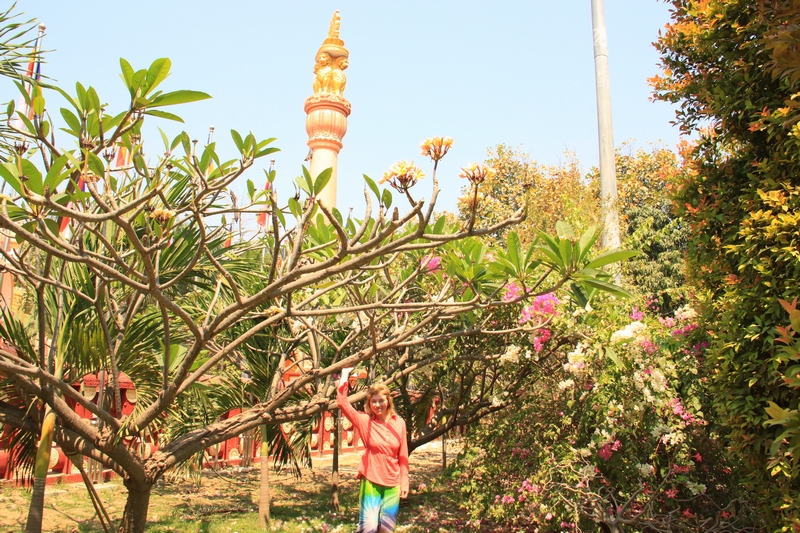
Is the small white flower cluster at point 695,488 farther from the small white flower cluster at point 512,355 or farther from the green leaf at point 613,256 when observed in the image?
the green leaf at point 613,256

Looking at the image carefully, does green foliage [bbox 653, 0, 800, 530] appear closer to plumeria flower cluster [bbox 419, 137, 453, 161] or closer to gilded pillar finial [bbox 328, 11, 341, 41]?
plumeria flower cluster [bbox 419, 137, 453, 161]

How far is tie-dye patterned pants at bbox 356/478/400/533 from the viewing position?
12.2 ft

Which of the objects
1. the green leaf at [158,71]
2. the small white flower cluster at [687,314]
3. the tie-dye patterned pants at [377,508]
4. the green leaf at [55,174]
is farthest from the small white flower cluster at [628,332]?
the green leaf at [55,174]

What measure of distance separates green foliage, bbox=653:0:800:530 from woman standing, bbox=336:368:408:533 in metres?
1.90

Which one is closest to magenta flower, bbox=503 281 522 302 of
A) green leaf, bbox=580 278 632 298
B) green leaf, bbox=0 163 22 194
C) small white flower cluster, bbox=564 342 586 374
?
small white flower cluster, bbox=564 342 586 374

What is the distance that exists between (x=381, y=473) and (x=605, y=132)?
662cm

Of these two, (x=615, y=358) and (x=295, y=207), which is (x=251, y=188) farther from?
(x=615, y=358)

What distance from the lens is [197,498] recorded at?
764cm

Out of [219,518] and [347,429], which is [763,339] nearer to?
[219,518]

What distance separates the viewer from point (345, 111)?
42.3ft

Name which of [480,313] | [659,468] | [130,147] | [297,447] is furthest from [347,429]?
[130,147]

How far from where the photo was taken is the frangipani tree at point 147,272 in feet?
8.14

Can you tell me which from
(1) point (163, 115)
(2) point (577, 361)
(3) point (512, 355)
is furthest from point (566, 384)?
(1) point (163, 115)

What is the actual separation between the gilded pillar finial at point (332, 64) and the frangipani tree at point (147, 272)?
828cm
